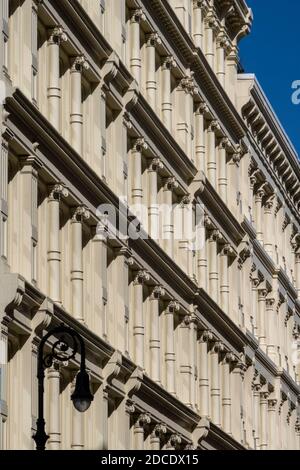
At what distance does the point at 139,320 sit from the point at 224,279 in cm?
1420

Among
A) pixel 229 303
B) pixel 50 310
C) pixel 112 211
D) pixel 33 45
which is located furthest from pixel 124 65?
pixel 229 303

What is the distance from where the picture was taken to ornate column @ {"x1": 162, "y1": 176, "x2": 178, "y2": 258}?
57.1 meters

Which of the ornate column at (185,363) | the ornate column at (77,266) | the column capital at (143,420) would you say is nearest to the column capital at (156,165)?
the ornate column at (185,363)

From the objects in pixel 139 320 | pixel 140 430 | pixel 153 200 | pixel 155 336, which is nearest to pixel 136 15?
pixel 153 200

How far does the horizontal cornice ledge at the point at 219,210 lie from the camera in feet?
205

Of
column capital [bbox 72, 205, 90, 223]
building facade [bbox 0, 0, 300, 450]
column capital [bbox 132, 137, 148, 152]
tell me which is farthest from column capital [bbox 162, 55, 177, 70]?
column capital [bbox 72, 205, 90, 223]

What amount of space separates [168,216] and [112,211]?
7.83 metres

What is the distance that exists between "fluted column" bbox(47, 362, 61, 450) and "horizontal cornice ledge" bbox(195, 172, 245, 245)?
18533mm

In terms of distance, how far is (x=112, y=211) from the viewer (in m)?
50.0

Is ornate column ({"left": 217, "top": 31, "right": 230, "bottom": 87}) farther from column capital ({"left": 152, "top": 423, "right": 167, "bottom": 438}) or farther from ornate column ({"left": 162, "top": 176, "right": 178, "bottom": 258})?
column capital ({"left": 152, "top": 423, "right": 167, "bottom": 438})

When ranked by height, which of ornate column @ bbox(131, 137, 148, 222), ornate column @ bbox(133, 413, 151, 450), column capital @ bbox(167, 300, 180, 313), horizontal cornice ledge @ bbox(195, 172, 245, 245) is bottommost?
ornate column @ bbox(133, 413, 151, 450)

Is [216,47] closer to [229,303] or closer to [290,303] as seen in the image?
[229,303]
